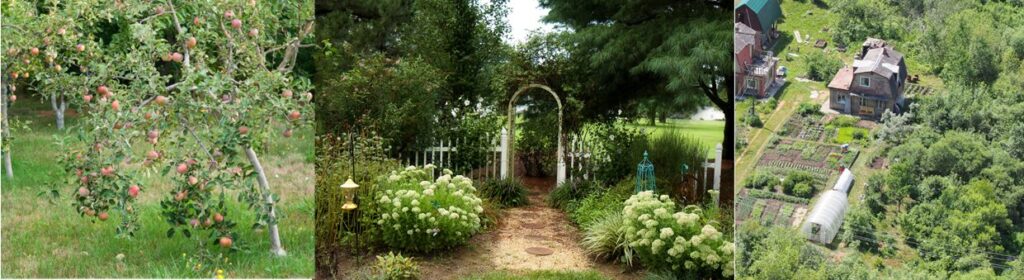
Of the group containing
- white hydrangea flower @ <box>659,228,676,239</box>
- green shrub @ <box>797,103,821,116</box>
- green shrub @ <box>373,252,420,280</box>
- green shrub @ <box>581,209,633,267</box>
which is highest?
green shrub @ <box>797,103,821,116</box>

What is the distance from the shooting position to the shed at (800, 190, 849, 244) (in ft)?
12.2

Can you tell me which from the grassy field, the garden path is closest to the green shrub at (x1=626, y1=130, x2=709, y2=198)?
the grassy field

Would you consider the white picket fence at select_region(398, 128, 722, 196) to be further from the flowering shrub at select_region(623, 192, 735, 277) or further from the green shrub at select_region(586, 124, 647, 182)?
the flowering shrub at select_region(623, 192, 735, 277)

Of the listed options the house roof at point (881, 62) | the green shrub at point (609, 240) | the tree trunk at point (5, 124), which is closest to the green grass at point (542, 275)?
the green shrub at point (609, 240)

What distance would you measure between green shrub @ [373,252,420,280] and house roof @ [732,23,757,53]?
7.26 feet

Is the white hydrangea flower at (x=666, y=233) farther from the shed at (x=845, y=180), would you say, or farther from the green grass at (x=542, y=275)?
the shed at (x=845, y=180)

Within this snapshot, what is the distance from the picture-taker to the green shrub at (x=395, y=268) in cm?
477

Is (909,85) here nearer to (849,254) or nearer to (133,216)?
(849,254)

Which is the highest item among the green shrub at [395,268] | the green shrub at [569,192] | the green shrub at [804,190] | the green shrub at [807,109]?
the green shrub at [807,109]

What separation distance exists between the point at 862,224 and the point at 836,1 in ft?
3.28

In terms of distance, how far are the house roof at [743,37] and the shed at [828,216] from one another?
750 mm

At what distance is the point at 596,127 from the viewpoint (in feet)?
22.5

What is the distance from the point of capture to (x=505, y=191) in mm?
6488

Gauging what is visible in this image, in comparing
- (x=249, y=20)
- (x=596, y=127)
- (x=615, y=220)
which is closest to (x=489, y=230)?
(x=615, y=220)
